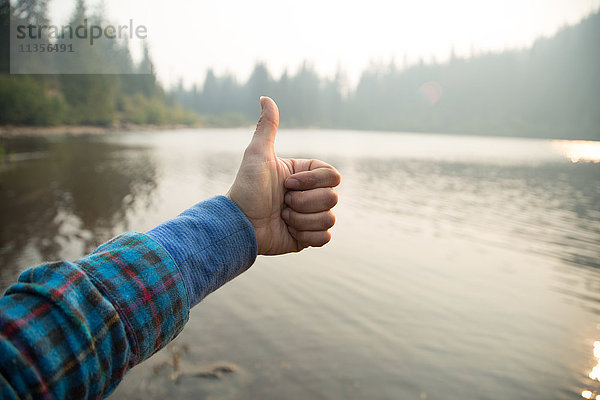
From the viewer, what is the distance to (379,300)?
620 cm

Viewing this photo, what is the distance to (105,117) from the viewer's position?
50781 mm

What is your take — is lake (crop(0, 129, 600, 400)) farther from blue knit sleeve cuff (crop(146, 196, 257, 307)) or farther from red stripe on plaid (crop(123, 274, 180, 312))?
red stripe on plaid (crop(123, 274, 180, 312))

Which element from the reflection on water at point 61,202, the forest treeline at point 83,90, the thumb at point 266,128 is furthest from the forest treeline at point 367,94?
the thumb at point 266,128

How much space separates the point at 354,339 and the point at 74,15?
65.6 meters

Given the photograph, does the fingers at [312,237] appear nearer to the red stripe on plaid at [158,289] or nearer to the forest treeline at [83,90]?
the red stripe on plaid at [158,289]

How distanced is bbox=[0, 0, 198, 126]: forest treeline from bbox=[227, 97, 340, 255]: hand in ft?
133

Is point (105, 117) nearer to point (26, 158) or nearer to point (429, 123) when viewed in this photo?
point (26, 158)

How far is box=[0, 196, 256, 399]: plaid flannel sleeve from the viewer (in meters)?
0.88

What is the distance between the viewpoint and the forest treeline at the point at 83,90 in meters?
36.2

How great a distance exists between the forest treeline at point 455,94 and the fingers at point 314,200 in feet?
211

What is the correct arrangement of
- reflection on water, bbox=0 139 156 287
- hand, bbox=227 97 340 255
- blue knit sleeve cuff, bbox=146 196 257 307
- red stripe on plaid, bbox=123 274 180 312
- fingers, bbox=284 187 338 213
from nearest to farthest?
red stripe on plaid, bbox=123 274 180 312, blue knit sleeve cuff, bbox=146 196 257 307, hand, bbox=227 97 340 255, fingers, bbox=284 187 338 213, reflection on water, bbox=0 139 156 287

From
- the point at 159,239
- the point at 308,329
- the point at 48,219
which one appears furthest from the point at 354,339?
the point at 48,219

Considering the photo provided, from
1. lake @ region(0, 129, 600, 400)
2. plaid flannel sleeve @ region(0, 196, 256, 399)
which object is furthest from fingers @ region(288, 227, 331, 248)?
lake @ region(0, 129, 600, 400)

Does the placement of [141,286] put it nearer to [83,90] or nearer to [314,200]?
[314,200]
